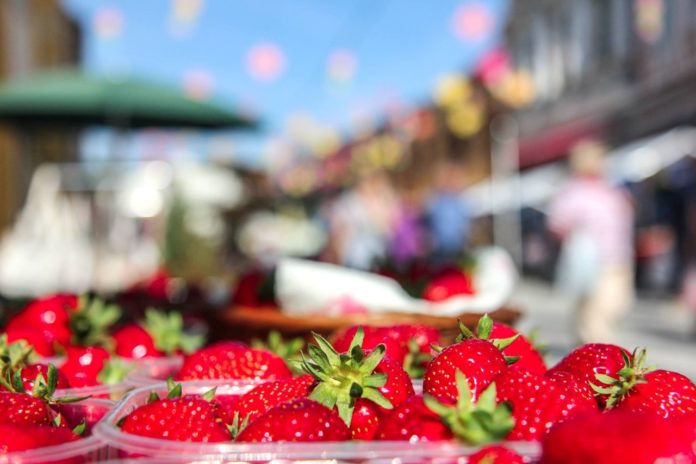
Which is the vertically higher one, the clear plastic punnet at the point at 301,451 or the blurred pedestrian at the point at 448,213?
the blurred pedestrian at the point at 448,213

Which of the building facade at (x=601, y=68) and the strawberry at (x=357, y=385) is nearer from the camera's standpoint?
the strawberry at (x=357, y=385)

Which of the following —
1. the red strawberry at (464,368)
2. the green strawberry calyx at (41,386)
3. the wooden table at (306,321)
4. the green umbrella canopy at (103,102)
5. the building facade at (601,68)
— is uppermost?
the building facade at (601,68)

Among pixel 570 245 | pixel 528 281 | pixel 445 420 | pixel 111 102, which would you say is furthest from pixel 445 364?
pixel 528 281

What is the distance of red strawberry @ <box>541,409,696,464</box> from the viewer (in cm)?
91

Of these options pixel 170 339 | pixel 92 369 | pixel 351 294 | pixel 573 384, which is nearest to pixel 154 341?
pixel 170 339

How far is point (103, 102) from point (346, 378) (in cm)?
608

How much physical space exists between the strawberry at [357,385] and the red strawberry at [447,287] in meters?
1.80

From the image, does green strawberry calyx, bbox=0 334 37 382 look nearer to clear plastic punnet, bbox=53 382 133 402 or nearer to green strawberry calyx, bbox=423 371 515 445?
clear plastic punnet, bbox=53 382 133 402

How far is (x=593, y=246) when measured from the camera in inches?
252

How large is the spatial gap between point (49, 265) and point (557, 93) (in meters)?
15.7

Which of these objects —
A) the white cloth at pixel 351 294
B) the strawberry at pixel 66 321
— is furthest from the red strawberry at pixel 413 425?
the white cloth at pixel 351 294

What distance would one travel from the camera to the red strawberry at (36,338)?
1.95 m

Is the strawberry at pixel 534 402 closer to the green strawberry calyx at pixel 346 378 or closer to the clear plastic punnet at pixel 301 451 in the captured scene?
the clear plastic punnet at pixel 301 451

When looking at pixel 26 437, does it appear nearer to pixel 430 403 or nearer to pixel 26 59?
pixel 430 403
